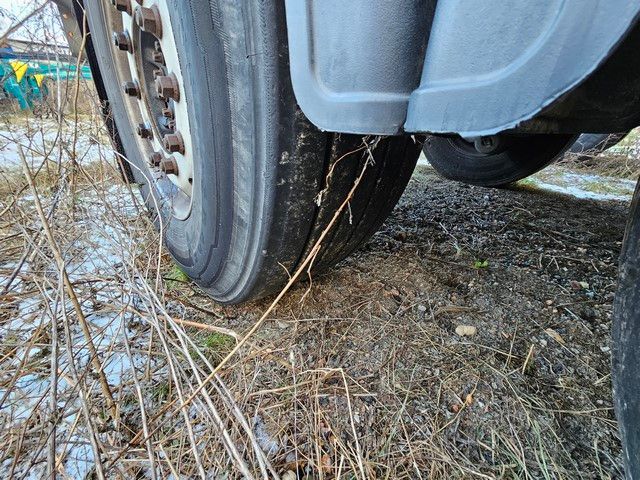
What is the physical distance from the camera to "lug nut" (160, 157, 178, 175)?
942mm

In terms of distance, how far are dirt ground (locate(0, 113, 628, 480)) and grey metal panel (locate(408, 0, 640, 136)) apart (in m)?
0.42

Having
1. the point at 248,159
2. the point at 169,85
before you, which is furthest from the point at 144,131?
the point at 248,159

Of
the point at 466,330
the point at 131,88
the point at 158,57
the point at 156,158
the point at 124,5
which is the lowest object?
the point at 466,330

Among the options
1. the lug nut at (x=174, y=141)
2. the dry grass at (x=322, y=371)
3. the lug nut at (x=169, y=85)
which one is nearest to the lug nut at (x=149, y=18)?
the lug nut at (x=169, y=85)

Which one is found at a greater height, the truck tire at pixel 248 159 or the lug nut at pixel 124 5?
the lug nut at pixel 124 5

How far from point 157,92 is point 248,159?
54cm

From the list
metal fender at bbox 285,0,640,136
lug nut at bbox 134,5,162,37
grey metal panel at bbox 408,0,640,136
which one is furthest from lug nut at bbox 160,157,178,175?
grey metal panel at bbox 408,0,640,136

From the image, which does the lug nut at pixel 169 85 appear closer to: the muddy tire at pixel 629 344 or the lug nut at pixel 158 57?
the lug nut at pixel 158 57

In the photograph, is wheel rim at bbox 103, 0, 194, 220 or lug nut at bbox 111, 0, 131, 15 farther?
lug nut at bbox 111, 0, 131, 15

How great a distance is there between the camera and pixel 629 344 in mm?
Result: 430

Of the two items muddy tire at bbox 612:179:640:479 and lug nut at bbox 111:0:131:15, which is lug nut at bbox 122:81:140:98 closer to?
lug nut at bbox 111:0:131:15

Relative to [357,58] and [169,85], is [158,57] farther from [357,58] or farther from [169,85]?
[357,58]

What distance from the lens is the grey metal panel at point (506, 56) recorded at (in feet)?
0.80

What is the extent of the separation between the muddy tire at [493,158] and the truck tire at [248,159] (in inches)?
32.2
